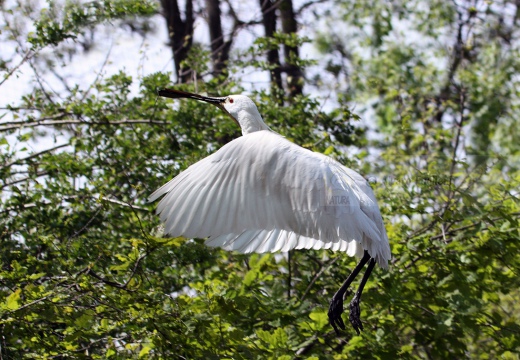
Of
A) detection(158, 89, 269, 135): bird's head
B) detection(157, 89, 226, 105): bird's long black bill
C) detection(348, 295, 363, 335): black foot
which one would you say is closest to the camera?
detection(348, 295, 363, 335): black foot

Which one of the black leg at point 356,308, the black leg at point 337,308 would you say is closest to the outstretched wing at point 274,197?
the black leg at point 356,308

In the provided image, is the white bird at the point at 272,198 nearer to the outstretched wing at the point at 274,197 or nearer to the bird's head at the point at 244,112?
the outstretched wing at the point at 274,197

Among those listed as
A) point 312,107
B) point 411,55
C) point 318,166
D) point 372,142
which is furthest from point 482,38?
point 318,166

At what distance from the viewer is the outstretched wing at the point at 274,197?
436 cm

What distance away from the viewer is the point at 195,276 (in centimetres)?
571

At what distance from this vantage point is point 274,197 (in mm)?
4516

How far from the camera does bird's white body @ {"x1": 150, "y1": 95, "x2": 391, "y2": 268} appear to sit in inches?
171

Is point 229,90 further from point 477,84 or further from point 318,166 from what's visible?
point 477,84

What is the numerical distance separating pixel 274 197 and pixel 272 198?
13 mm

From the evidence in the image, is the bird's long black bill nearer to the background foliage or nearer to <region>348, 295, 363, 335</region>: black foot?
the background foliage

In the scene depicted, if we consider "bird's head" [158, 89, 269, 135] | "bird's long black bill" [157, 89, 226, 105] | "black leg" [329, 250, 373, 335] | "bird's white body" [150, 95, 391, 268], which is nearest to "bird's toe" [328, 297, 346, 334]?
"black leg" [329, 250, 373, 335]

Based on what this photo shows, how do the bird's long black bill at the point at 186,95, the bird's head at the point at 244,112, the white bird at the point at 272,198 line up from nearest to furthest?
the white bird at the point at 272,198
the bird's head at the point at 244,112
the bird's long black bill at the point at 186,95

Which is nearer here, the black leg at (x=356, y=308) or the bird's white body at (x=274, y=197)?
the bird's white body at (x=274, y=197)

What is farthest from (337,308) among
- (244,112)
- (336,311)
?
(244,112)
